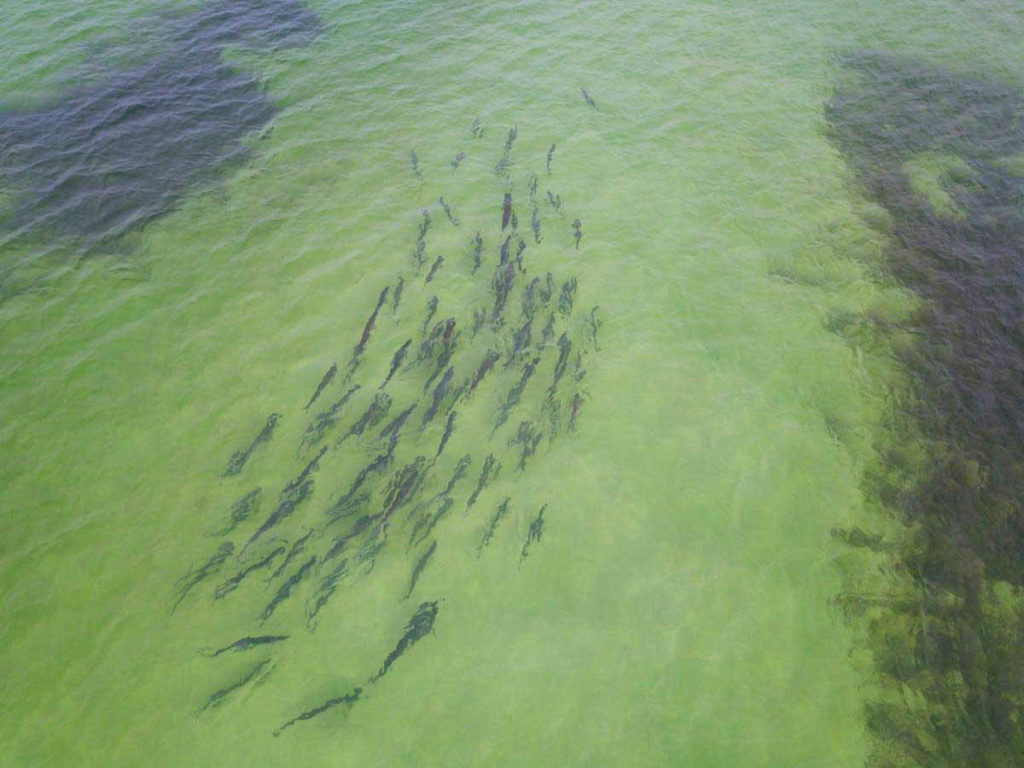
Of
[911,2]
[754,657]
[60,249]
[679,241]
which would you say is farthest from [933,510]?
[911,2]

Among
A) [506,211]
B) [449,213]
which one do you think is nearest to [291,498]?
[449,213]

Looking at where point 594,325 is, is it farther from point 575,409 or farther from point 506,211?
point 506,211

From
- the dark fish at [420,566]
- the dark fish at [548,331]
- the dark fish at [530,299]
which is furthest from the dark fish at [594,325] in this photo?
the dark fish at [420,566]

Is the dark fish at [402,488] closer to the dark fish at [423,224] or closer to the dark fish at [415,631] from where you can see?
the dark fish at [415,631]

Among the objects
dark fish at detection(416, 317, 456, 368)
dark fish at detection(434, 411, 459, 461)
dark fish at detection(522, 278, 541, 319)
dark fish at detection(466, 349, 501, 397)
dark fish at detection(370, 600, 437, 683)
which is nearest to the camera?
dark fish at detection(370, 600, 437, 683)

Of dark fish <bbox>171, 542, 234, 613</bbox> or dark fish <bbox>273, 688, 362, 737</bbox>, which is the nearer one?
dark fish <bbox>273, 688, 362, 737</bbox>

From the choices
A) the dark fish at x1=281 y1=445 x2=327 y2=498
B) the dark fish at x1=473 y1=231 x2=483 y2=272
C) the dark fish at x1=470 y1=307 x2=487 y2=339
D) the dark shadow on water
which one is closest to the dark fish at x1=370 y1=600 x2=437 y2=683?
the dark fish at x1=281 y1=445 x2=327 y2=498

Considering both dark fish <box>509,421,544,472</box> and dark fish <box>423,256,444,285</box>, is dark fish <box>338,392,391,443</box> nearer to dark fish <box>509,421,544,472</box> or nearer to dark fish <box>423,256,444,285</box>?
dark fish <box>509,421,544,472</box>
